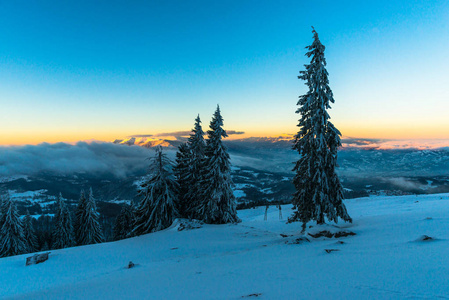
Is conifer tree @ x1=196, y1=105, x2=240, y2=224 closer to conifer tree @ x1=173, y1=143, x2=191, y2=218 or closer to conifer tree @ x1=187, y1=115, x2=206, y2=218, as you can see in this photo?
conifer tree @ x1=187, y1=115, x2=206, y2=218

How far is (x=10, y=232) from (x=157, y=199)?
26227 mm

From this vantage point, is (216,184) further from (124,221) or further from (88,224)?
(88,224)

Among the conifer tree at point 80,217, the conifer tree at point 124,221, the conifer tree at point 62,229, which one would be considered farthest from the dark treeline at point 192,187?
the conifer tree at point 62,229

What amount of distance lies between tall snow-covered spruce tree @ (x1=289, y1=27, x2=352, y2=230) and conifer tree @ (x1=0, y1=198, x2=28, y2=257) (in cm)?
4145

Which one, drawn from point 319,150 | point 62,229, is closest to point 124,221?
point 62,229

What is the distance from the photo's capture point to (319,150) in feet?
49.1

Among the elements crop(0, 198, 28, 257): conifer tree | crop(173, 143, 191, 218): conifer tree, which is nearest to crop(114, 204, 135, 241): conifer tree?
crop(0, 198, 28, 257): conifer tree

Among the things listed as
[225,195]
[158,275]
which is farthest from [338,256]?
[225,195]

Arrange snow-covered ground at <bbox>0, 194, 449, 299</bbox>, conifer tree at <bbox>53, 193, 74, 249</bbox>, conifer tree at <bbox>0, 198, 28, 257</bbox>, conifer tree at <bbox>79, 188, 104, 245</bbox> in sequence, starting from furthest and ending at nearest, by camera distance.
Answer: conifer tree at <bbox>53, 193, 74, 249</bbox>, conifer tree at <bbox>79, 188, 104, 245</bbox>, conifer tree at <bbox>0, 198, 28, 257</bbox>, snow-covered ground at <bbox>0, 194, 449, 299</bbox>

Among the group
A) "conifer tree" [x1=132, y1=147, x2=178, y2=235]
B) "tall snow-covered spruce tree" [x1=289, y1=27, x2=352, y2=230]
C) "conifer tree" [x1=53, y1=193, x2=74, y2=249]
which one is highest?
"tall snow-covered spruce tree" [x1=289, y1=27, x2=352, y2=230]

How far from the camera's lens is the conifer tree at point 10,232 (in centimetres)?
3152

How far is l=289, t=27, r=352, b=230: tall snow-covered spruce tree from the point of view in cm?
1518

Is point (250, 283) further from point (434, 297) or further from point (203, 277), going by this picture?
point (434, 297)

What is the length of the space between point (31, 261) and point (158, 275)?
33.7 ft
